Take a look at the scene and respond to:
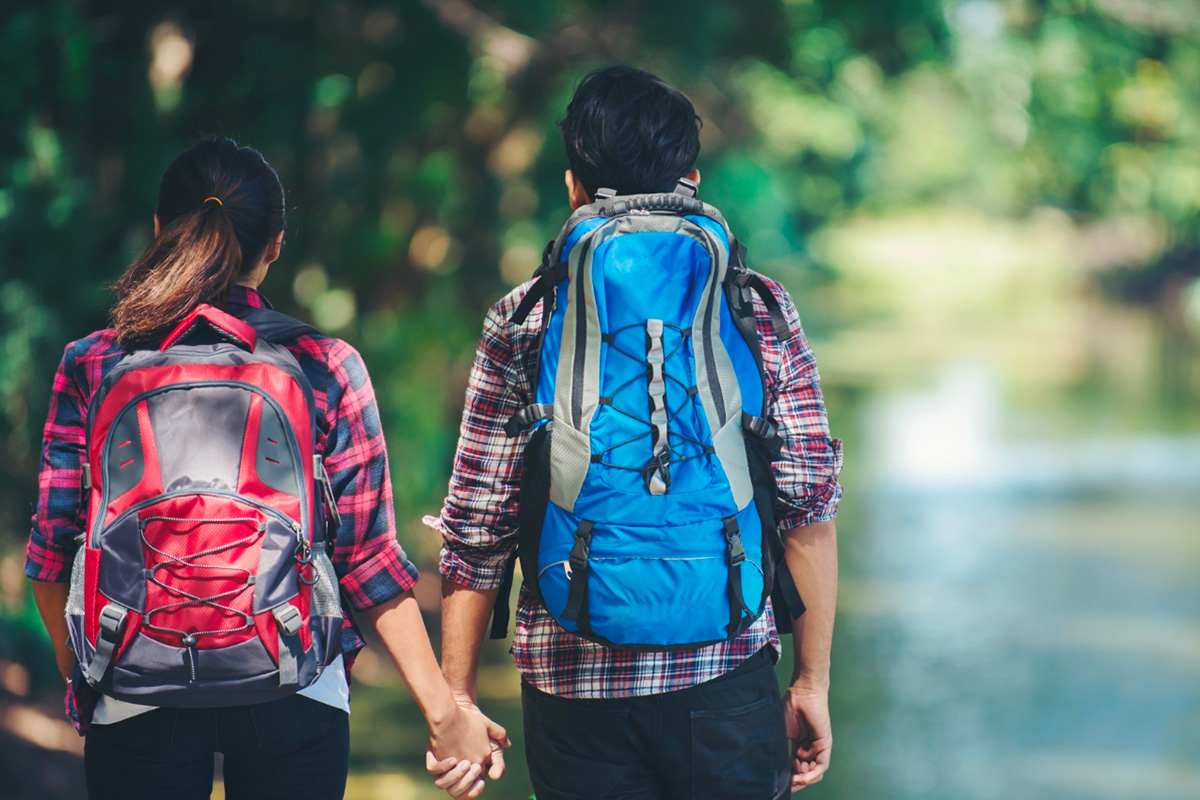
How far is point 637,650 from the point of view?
6.65 feet

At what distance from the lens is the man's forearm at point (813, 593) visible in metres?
2.30

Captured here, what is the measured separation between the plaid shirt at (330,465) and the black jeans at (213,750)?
0.09 metres

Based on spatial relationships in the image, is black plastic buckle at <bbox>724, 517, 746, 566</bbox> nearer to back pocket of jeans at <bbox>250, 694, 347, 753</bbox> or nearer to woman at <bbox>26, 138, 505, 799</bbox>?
woman at <bbox>26, 138, 505, 799</bbox>

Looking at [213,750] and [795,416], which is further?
[795,416]

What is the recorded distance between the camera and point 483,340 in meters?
2.23

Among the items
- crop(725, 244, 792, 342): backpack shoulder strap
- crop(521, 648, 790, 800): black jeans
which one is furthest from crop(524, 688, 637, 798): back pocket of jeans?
crop(725, 244, 792, 342): backpack shoulder strap

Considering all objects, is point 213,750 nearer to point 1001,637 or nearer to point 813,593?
point 813,593

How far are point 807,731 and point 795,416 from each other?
53 centimetres

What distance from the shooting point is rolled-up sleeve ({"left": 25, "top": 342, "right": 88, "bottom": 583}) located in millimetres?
2059

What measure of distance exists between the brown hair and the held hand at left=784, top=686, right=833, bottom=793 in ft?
3.67

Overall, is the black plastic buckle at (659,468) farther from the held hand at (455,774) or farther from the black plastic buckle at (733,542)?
the held hand at (455,774)

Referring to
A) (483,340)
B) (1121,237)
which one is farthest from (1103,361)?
(483,340)

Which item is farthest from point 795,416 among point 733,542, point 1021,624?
point 1021,624

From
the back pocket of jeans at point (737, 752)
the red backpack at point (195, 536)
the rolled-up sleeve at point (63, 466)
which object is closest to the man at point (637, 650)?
the back pocket of jeans at point (737, 752)
